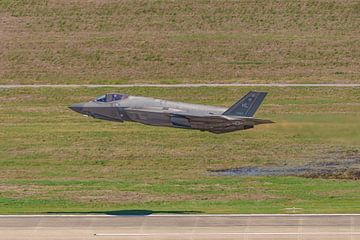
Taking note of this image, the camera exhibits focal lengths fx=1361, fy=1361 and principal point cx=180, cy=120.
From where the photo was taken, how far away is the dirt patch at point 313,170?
72812 mm

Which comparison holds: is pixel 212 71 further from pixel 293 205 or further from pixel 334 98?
pixel 293 205

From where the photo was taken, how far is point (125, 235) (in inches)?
2277

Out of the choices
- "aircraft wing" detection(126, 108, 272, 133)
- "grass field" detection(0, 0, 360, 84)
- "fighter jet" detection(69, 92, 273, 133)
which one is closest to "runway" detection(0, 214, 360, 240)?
"aircraft wing" detection(126, 108, 272, 133)

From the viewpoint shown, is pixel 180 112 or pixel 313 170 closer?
pixel 180 112

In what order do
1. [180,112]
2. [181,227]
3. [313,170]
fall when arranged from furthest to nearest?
[313,170], [180,112], [181,227]

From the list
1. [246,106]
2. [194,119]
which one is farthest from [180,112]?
[246,106]

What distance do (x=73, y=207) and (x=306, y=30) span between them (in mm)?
46431

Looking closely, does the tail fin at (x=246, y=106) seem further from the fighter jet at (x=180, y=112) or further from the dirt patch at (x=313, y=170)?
the dirt patch at (x=313, y=170)

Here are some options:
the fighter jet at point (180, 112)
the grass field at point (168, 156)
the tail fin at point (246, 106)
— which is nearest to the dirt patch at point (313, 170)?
the grass field at point (168, 156)

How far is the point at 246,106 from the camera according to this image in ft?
211

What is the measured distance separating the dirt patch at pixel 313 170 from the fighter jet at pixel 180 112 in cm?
934

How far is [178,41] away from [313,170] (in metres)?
32.4

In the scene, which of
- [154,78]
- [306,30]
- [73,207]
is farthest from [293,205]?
[306,30]

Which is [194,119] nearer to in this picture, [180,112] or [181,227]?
[180,112]
